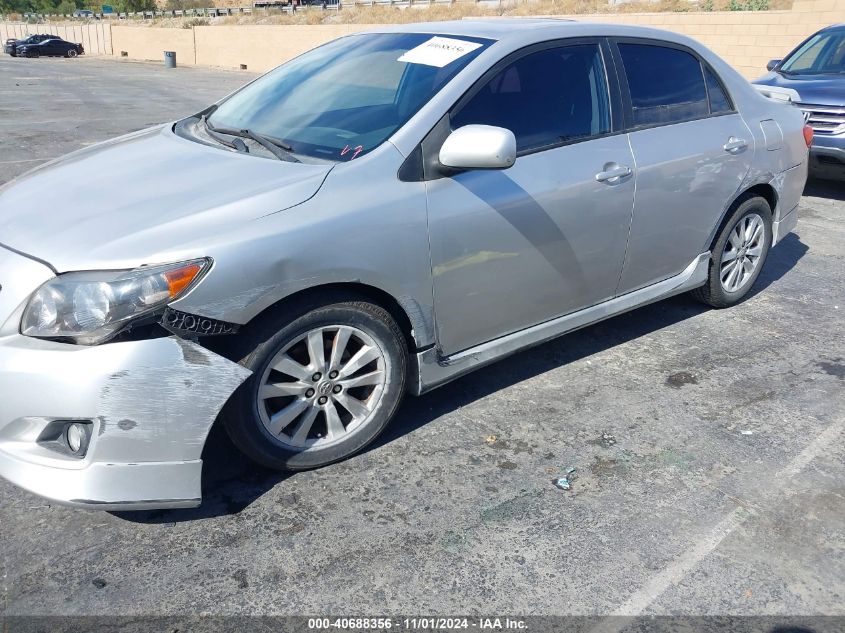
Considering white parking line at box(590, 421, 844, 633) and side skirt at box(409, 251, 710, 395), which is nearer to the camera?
white parking line at box(590, 421, 844, 633)

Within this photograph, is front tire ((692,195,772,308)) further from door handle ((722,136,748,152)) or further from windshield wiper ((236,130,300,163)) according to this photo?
windshield wiper ((236,130,300,163))

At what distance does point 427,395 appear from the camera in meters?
3.72

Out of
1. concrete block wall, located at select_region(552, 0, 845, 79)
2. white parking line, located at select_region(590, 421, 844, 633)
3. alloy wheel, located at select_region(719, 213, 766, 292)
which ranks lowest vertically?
white parking line, located at select_region(590, 421, 844, 633)

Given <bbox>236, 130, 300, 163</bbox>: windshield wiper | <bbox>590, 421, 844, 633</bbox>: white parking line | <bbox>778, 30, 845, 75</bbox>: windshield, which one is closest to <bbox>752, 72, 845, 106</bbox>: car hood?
<bbox>778, 30, 845, 75</bbox>: windshield

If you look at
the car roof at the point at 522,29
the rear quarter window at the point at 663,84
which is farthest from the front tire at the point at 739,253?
the car roof at the point at 522,29

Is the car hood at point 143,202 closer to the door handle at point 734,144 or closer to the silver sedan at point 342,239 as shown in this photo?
the silver sedan at point 342,239

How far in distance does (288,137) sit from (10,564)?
2.03 metres

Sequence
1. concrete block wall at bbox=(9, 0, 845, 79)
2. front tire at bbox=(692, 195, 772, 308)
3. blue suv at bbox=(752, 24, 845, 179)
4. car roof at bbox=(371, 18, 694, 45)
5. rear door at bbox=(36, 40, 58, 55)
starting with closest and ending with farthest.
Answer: car roof at bbox=(371, 18, 694, 45), front tire at bbox=(692, 195, 772, 308), blue suv at bbox=(752, 24, 845, 179), concrete block wall at bbox=(9, 0, 845, 79), rear door at bbox=(36, 40, 58, 55)

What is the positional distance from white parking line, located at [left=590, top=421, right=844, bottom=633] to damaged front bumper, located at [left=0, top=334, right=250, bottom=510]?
1504mm

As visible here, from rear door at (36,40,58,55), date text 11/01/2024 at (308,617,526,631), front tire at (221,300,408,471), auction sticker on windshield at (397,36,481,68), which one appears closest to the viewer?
date text 11/01/2024 at (308,617,526,631)

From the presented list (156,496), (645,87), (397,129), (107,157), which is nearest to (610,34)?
(645,87)

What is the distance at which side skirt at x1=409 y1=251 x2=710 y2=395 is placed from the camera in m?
3.21

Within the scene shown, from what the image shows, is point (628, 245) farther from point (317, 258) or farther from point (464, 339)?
point (317, 258)

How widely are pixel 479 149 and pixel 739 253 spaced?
2.67 meters
